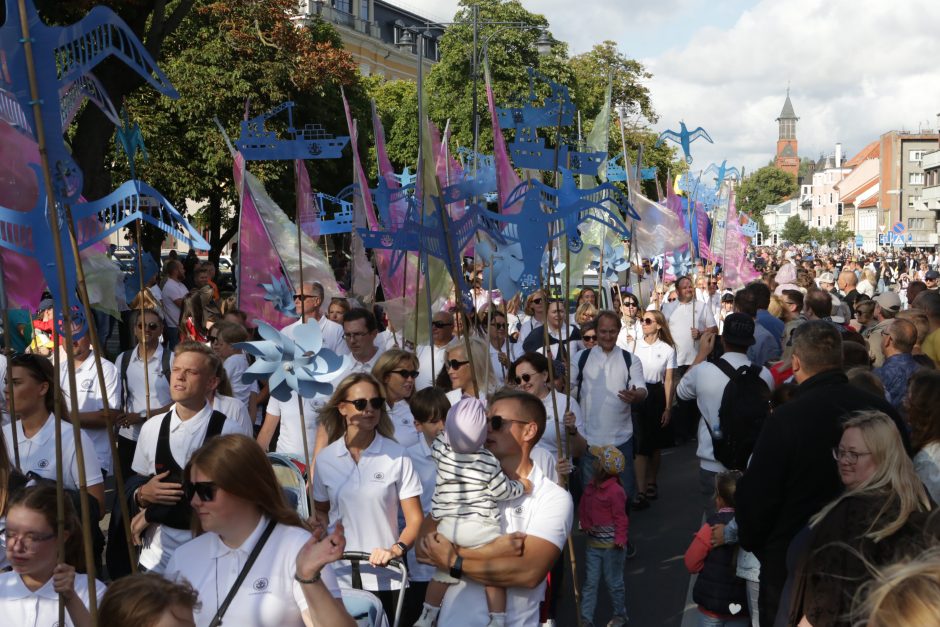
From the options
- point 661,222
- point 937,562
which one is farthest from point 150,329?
point 661,222

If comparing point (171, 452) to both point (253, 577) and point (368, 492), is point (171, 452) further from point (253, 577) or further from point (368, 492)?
point (253, 577)

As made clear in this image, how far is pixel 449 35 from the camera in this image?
38469mm

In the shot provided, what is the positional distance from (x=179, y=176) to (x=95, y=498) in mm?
22142

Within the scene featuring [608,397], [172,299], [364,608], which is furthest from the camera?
[172,299]

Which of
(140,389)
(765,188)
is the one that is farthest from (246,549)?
(765,188)

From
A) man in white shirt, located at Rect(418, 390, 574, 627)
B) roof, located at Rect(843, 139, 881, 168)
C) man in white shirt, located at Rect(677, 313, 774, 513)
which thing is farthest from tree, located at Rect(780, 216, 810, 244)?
man in white shirt, located at Rect(418, 390, 574, 627)

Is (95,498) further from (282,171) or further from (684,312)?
(282,171)

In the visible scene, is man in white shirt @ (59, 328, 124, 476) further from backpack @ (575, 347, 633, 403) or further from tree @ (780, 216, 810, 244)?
tree @ (780, 216, 810, 244)

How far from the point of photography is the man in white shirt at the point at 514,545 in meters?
3.54

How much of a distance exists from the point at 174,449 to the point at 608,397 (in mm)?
3504

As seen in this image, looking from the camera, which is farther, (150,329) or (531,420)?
(150,329)

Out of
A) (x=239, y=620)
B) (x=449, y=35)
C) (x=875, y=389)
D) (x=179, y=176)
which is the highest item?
(x=449, y=35)

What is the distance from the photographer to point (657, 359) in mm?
9227

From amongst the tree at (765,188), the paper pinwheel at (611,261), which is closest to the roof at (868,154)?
the tree at (765,188)
